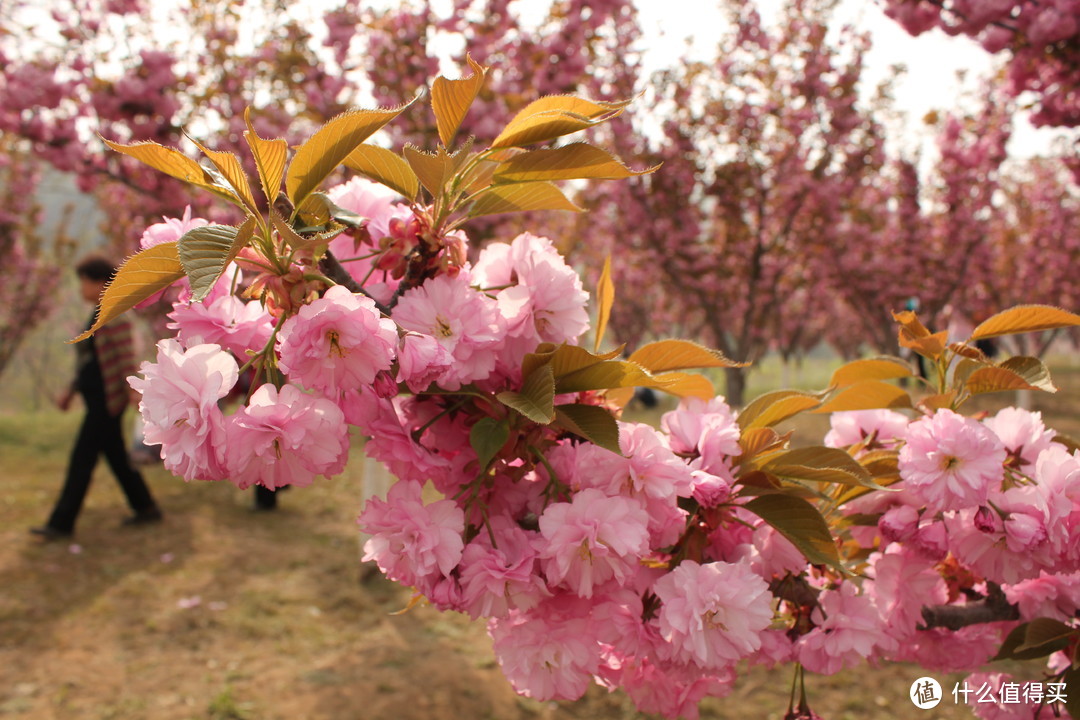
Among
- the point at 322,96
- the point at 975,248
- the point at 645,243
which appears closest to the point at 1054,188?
the point at 975,248

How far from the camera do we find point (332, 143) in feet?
2.31

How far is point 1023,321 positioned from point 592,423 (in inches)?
25.4

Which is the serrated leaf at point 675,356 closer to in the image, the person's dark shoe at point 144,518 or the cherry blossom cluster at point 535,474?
the cherry blossom cluster at point 535,474

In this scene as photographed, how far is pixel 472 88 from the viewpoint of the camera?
73 cm

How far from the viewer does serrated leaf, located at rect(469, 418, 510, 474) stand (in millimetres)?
764

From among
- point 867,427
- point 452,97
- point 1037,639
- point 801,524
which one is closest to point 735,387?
point 867,427

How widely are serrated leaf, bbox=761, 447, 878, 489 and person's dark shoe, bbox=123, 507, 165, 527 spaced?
5.38 meters

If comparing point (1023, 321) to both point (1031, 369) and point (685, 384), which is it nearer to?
point (1031, 369)

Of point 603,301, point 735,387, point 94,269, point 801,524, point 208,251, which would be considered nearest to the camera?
point 208,251

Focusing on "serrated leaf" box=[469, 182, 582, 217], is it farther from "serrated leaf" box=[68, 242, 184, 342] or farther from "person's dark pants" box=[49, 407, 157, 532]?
"person's dark pants" box=[49, 407, 157, 532]

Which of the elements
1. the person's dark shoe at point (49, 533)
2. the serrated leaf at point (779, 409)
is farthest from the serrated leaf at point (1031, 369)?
the person's dark shoe at point (49, 533)

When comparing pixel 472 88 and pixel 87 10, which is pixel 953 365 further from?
pixel 87 10
